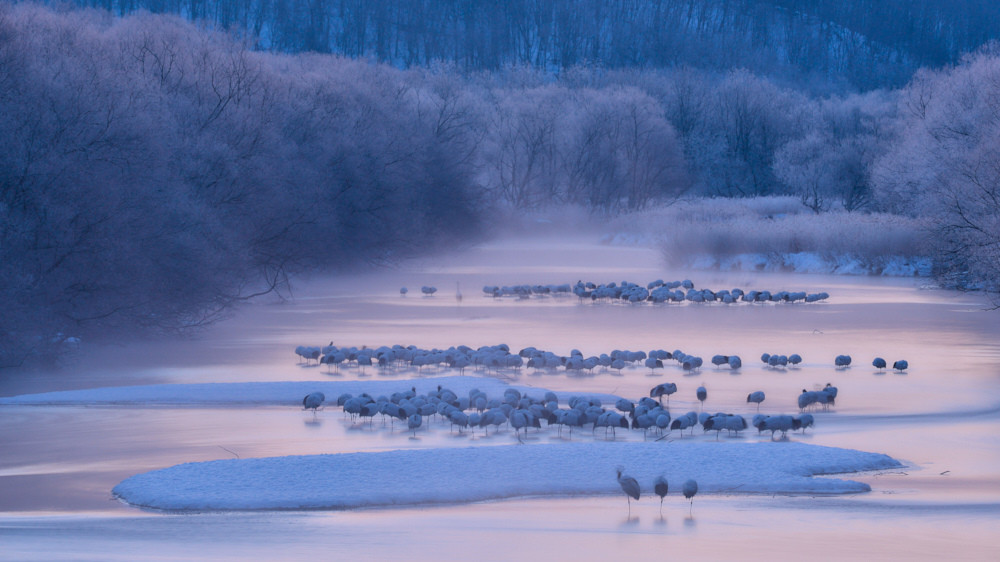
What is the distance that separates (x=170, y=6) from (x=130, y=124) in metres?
111

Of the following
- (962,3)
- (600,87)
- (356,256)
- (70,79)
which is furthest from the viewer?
(962,3)

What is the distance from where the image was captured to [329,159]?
4256cm

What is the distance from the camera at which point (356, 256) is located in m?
44.2

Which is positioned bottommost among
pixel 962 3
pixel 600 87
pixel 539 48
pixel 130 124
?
pixel 130 124

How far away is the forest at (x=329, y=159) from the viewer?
21547mm

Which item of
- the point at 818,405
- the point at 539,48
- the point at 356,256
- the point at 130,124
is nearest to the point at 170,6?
the point at 539,48

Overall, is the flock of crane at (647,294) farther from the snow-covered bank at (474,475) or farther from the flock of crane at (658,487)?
the flock of crane at (658,487)

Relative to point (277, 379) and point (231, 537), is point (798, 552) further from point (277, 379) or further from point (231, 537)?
point (277, 379)

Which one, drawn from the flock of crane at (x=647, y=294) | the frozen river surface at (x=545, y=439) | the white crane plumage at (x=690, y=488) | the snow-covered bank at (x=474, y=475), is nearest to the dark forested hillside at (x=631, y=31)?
the flock of crane at (x=647, y=294)

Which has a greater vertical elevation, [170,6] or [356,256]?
[170,6]

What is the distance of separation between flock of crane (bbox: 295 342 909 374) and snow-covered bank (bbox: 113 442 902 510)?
6.95 meters

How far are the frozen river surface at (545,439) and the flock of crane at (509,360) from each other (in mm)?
322

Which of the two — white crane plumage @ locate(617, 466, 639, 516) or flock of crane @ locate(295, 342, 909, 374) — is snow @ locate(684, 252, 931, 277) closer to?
flock of crane @ locate(295, 342, 909, 374)

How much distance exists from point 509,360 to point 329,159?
24.2m
